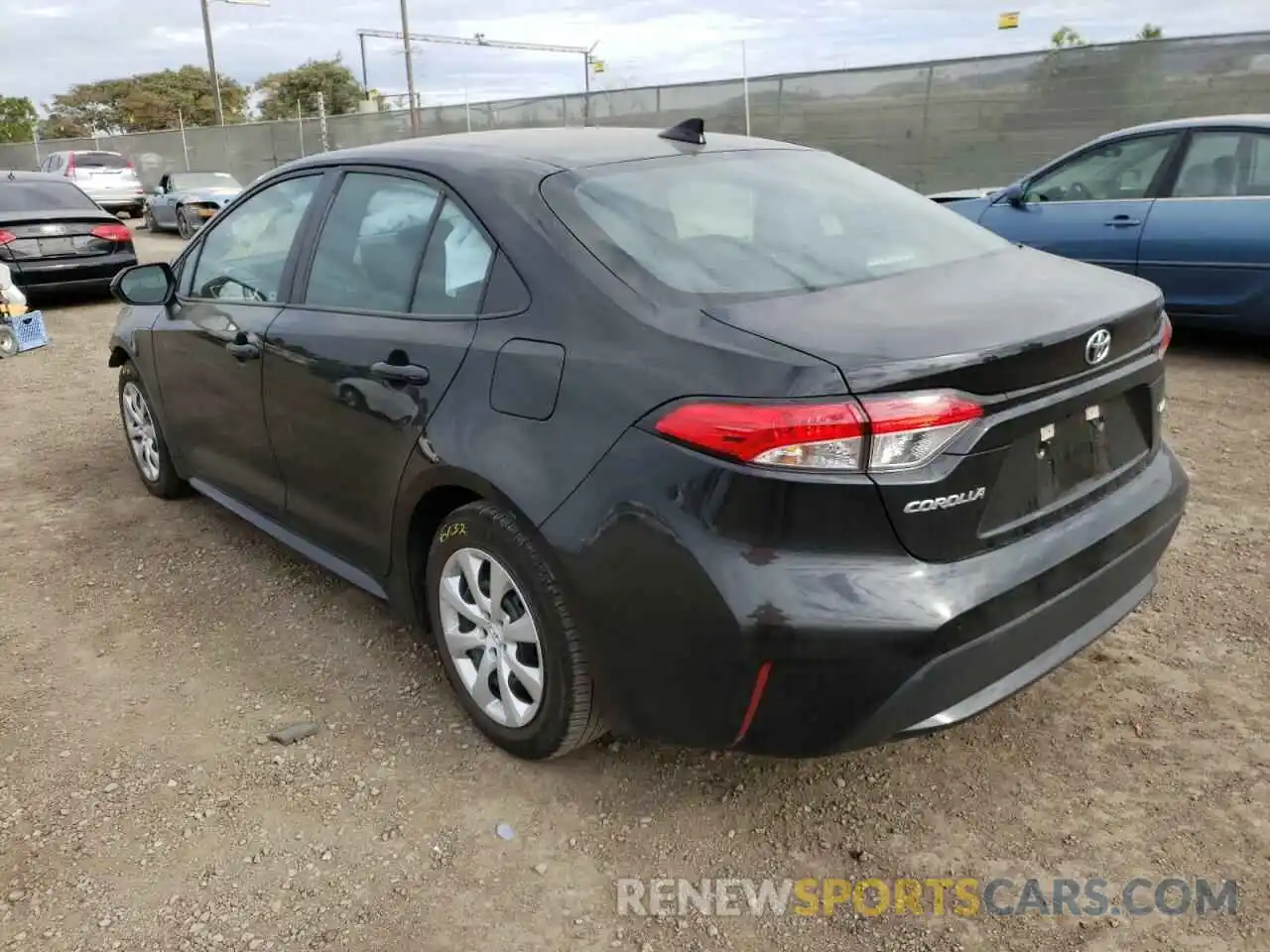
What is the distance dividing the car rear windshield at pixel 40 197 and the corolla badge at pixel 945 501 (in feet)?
36.1

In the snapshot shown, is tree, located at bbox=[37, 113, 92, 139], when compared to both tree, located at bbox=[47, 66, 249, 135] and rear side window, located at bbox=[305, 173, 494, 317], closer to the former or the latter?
tree, located at bbox=[47, 66, 249, 135]

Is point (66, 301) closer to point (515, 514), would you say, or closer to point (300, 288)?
point (300, 288)

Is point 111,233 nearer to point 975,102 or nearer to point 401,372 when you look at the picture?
point 401,372

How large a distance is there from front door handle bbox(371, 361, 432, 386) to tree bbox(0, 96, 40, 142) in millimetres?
70410

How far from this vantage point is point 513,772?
2752 mm

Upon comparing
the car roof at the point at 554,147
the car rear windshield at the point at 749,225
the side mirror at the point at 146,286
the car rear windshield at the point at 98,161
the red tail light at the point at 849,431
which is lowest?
the red tail light at the point at 849,431

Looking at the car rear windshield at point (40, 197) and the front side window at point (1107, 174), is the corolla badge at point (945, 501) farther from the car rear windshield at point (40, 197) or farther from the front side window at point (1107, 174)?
the car rear windshield at point (40, 197)

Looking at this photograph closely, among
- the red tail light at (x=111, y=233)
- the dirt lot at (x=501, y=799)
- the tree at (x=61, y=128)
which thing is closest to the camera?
the dirt lot at (x=501, y=799)

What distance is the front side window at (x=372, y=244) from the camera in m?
2.95

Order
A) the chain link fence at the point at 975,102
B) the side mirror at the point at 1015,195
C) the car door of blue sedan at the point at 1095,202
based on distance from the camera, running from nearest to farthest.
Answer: the car door of blue sedan at the point at 1095,202 → the side mirror at the point at 1015,195 → the chain link fence at the point at 975,102

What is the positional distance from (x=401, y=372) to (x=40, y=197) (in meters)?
10.1

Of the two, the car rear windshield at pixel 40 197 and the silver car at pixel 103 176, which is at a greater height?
the silver car at pixel 103 176

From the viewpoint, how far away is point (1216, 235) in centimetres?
613

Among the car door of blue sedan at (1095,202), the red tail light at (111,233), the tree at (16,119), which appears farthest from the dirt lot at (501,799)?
the tree at (16,119)
